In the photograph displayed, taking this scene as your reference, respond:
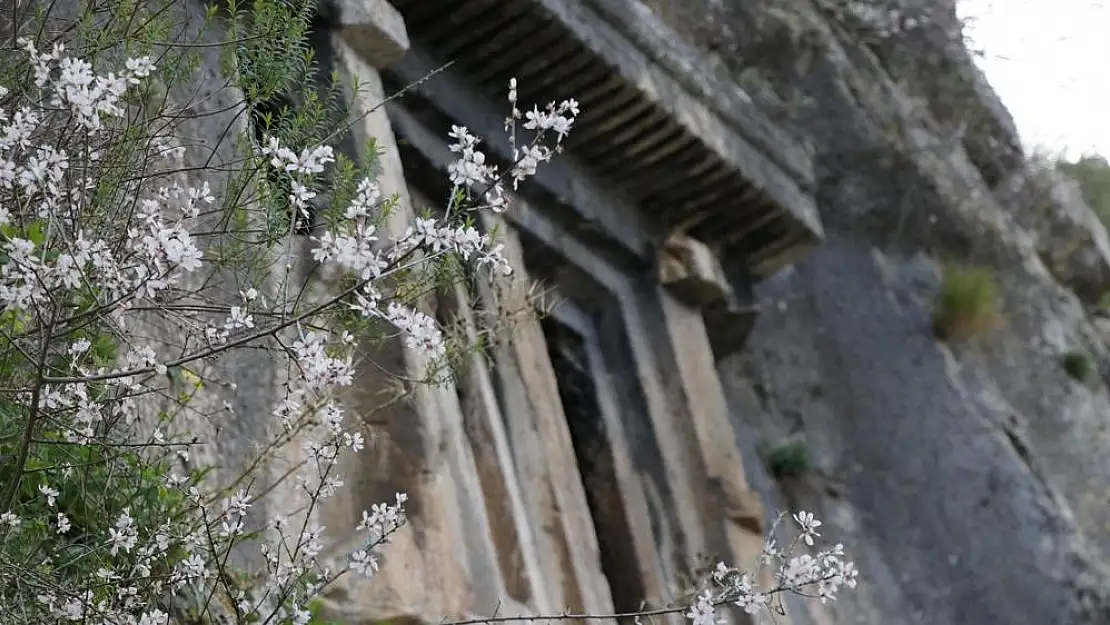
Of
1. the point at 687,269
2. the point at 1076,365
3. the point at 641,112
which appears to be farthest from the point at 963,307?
the point at 641,112

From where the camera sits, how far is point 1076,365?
19.9ft

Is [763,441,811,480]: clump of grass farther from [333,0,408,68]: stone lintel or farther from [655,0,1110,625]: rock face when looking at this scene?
[333,0,408,68]: stone lintel

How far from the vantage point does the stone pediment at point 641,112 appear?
3832mm

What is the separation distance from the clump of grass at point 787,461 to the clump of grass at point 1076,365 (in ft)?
4.92

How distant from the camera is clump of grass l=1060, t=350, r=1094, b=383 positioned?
239 inches

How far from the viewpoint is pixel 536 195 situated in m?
4.25

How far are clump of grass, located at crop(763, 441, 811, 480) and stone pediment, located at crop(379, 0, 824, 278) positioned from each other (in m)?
0.76

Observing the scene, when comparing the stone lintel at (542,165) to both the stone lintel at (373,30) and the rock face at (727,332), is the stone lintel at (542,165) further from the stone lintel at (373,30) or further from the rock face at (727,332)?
the stone lintel at (373,30)

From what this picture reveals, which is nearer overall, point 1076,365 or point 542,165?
point 542,165

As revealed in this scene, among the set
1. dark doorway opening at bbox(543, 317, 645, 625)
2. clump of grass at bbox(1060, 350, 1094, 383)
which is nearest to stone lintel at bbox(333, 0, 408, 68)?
dark doorway opening at bbox(543, 317, 645, 625)

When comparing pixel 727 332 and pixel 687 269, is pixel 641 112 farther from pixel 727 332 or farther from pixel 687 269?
pixel 727 332

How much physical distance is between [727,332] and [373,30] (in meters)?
2.14

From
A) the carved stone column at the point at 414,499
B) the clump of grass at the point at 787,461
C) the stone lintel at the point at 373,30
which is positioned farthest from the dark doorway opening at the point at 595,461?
the clump of grass at the point at 787,461

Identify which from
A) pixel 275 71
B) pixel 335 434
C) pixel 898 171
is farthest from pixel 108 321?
pixel 898 171
